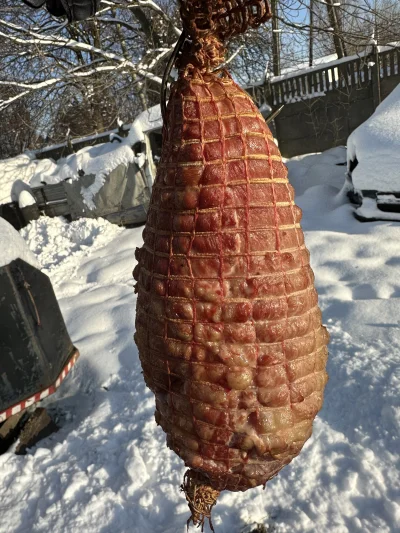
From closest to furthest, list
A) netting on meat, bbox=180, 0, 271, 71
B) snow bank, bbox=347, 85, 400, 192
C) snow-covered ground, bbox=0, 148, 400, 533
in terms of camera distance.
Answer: netting on meat, bbox=180, 0, 271, 71
snow-covered ground, bbox=0, 148, 400, 533
snow bank, bbox=347, 85, 400, 192

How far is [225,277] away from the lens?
2.76ft

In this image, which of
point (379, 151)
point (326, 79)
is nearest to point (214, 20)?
point (379, 151)

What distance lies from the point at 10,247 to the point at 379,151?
432cm

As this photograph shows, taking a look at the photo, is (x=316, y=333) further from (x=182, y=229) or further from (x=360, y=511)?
(x=360, y=511)

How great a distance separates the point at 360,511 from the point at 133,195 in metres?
7.07

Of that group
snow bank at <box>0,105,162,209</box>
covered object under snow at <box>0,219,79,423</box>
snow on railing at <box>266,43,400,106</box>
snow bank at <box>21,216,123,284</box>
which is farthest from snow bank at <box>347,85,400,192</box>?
snow bank at <box>21,216,123,284</box>

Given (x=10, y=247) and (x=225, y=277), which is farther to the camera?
(x=10, y=247)

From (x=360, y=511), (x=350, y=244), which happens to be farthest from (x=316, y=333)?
(x=350, y=244)

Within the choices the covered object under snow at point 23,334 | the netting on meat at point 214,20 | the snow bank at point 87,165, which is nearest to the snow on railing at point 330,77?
the snow bank at point 87,165

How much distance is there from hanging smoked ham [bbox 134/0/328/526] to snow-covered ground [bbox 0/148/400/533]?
1.78m

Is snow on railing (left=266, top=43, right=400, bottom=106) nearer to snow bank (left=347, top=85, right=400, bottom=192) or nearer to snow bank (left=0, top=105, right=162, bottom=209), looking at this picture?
snow bank (left=0, top=105, right=162, bottom=209)

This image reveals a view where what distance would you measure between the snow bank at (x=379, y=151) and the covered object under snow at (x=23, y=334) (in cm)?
411

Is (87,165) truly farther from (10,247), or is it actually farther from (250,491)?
(250,491)

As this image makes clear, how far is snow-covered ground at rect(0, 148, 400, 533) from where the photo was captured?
239 centimetres
